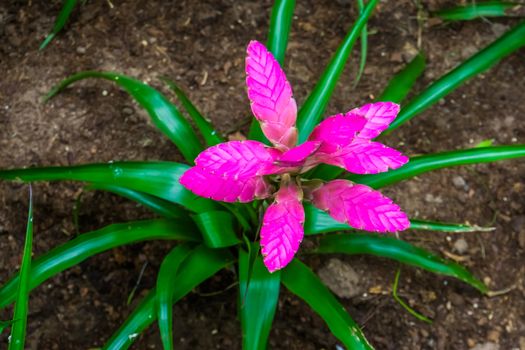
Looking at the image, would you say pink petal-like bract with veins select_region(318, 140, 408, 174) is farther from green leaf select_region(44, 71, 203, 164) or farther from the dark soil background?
the dark soil background

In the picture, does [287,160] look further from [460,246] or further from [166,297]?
[460,246]

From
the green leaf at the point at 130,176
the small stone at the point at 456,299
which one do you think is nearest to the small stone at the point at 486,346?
the small stone at the point at 456,299

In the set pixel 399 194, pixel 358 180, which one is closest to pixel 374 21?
pixel 399 194

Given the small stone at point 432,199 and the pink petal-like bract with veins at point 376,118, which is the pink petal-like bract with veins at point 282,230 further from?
the small stone at point 432,199

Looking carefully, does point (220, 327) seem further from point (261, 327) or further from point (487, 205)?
point (487, 205)

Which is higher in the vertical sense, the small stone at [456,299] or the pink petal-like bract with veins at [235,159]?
the pink petal-like bract with veins at [235,159]

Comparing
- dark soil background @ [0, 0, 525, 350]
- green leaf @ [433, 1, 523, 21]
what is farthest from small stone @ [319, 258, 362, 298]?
green leaf @ [433, 1, 523, 21]

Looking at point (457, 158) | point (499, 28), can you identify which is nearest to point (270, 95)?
point (457, 158)
